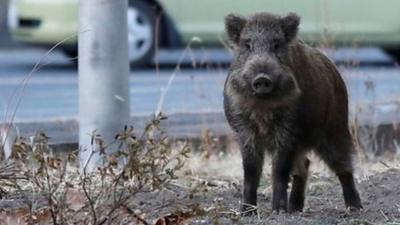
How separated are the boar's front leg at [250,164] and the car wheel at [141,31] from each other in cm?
947

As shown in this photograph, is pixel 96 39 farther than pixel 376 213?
Yes

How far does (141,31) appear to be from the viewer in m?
15.2

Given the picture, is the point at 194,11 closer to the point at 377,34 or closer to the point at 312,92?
the point at 377,34

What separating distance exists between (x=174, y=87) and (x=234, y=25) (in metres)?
6.91

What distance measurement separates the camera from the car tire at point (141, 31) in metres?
15.2

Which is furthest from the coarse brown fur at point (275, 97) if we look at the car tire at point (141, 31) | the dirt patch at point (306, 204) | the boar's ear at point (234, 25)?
the car tire at point (141, 31)

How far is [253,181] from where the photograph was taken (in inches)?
228

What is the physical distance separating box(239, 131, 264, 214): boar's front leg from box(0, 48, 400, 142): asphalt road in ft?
4.62

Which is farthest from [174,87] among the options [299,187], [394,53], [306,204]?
[299,187]

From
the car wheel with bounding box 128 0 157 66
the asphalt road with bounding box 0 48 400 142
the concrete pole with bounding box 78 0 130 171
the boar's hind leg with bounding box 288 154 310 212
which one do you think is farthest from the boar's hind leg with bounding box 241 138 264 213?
the car wheel with bounding box 128 0 157 66

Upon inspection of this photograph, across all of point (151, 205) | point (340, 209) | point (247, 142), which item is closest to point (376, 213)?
point (340, 209)

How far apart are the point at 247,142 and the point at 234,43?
19.4 inches

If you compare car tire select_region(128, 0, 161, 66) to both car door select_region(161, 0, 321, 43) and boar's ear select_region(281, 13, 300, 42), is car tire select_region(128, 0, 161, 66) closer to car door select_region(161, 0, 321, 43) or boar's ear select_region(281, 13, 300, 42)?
car door select_region(161, 0, 321, 43)

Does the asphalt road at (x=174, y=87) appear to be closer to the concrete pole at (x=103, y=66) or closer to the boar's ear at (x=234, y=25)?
the concrete pole at (x=103, y=66)
